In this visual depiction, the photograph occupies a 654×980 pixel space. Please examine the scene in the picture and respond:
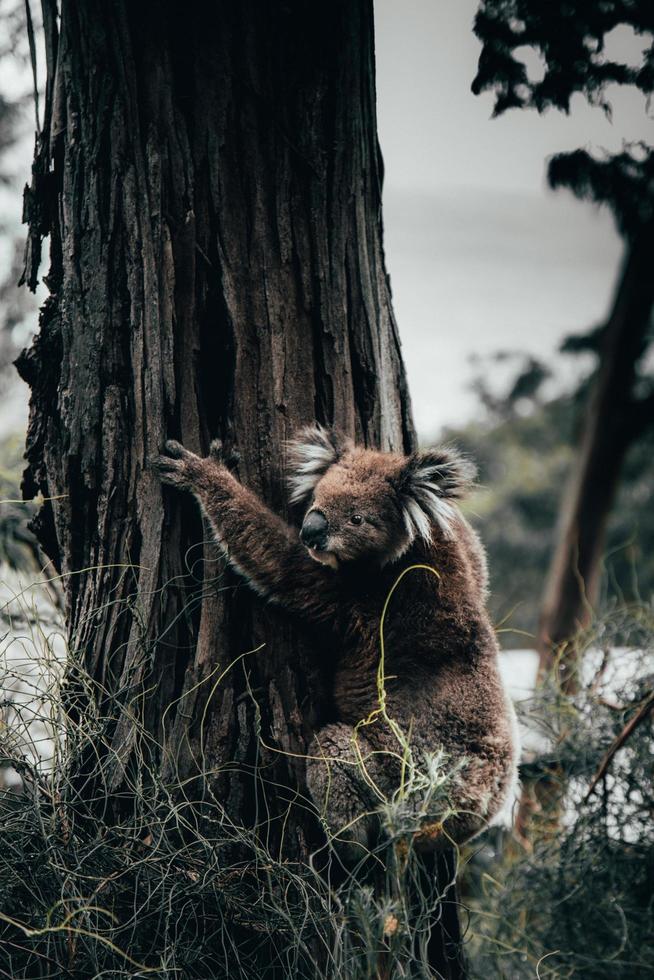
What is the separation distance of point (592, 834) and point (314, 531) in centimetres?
182

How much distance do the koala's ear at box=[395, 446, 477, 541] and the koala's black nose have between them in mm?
321

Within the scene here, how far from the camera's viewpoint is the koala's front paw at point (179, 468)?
2.30 m

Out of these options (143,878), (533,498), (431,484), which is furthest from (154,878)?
(533,498)

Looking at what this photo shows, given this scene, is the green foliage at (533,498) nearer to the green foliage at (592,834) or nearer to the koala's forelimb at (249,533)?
the green foliage at (592,834)

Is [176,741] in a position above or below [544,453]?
below

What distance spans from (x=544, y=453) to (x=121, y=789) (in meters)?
12.9

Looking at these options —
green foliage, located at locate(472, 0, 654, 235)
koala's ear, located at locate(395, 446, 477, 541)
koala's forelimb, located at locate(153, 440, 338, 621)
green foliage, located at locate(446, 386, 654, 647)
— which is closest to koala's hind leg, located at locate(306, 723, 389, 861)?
koala's forelimb, located at locate(153, 440, 338, 621)

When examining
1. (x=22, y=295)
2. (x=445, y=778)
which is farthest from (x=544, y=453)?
(x=445, y=778)

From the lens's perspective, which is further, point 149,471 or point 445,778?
point 149,471

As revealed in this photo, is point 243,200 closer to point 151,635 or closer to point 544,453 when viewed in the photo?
point 151,635

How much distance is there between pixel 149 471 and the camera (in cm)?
232

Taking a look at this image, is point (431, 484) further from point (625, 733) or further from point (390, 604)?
point (625, 733)

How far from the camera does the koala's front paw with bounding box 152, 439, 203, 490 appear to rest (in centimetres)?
230

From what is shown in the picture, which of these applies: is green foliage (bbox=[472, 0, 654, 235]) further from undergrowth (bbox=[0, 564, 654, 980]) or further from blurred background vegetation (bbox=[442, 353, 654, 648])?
blurred background vegetation (bbox=[442, 353, 654, 648])
